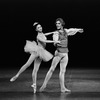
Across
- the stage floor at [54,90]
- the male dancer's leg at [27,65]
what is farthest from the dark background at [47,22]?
the male dancer's leg at [27,65]

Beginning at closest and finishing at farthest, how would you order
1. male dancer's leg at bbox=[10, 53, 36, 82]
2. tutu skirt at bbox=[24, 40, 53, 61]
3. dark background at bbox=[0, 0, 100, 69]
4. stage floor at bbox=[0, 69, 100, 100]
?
→ stage floor at bbox=[0, 69, 100, 100] < tutu skirt at bbox=[24, 40, 53, 61] < male dancer's leg at bbox=[10, 53, 36, 82] < dark background at bbox=[0, 0, 100, 69]

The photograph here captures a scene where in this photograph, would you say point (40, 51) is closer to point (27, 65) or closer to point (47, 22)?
point (27, 65)

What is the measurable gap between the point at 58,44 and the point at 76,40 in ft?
37.7

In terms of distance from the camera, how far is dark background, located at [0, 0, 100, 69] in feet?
64.5

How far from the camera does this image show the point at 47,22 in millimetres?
19938

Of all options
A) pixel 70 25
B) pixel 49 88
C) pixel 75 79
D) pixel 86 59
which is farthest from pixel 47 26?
pixel 49 88

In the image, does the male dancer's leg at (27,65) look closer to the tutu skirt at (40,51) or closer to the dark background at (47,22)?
the tutu skirt at (40,51)

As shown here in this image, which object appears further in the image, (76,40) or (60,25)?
(76,40)

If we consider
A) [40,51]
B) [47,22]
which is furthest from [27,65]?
[47,22]

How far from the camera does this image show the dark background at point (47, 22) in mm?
19656

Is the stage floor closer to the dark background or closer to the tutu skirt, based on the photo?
the tutu skirt

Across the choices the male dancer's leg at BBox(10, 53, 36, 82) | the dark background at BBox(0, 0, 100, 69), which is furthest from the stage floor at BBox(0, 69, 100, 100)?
the dark background at BBox(0, 0, 100, 69)

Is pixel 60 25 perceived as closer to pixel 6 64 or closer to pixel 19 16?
pixel 6 64

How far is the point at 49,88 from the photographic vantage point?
9672 millimetres
